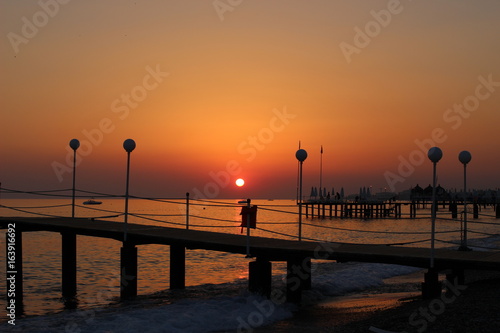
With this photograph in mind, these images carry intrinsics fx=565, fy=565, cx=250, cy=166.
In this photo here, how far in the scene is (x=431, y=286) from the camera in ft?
44.5

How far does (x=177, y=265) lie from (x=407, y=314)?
9761mm

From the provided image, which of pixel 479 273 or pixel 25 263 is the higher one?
pixel 479 273

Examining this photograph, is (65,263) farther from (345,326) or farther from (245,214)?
(345,326)

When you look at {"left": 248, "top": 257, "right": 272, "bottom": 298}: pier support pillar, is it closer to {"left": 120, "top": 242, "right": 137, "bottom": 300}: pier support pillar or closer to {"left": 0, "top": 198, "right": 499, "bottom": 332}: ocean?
{"left": 0, "top": 198, "right": 499, "bottom": 332}: ocean

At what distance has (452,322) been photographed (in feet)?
35.2

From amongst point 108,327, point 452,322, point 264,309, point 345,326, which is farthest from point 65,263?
point 452,322

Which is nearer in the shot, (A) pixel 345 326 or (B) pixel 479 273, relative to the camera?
(A) pixel 345 326

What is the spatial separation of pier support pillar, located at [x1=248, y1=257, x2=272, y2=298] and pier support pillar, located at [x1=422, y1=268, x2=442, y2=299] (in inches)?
170

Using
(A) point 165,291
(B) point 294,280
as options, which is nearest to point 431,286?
(B) point 294,280

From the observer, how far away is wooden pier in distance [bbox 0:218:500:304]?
538 inches

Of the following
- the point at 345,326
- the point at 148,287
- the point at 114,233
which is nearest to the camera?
the point at 345,326

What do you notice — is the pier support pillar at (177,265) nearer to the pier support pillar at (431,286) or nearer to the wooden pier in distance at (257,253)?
the wooden pier in distance at (257,253)

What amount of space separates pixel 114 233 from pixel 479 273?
13.0 m

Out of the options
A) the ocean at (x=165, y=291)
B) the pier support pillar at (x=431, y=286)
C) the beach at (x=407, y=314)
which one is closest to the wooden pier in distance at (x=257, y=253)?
the pier support pillar at (x=431, y=286)
